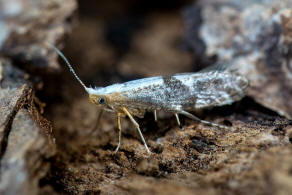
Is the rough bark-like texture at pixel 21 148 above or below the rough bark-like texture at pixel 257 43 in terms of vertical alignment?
below

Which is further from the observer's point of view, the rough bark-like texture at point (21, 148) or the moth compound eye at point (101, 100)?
the moth compound eye at point (101, 100)

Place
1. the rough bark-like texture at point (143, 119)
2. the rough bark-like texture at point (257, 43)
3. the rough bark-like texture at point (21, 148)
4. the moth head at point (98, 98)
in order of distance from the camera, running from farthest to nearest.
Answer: the rough bark-like texture at point (257, 43) < the moth head at point (98, 98) < the rough bark-like texture at point (143, 119) < the rough bark-like texture at point (21, 148)

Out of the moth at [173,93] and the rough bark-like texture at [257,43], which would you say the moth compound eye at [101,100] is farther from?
the rough bark-like texture at [257,43]

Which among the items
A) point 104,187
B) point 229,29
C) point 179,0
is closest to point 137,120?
point 104,187

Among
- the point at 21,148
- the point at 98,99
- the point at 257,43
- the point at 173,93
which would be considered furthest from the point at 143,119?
the point at 257,43

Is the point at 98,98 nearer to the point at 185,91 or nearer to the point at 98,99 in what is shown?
the point at 98,99

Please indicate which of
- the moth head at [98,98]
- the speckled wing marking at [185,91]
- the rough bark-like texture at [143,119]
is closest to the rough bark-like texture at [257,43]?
the rough bark-like texture at [143,119]

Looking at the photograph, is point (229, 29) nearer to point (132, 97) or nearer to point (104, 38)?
point (132, 97)
